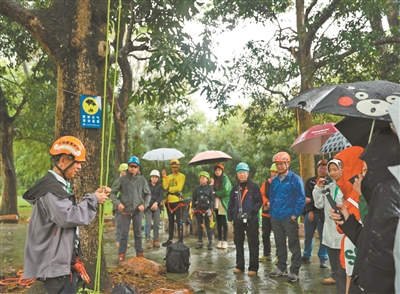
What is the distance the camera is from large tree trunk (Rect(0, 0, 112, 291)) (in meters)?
6.26

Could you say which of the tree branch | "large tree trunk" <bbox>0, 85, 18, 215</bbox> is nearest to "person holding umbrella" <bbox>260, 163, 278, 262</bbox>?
the tree branch

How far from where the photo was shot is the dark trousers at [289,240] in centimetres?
746

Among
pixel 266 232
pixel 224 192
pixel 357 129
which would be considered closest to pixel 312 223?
pixel 266 232

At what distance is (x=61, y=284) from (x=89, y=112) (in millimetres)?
3003

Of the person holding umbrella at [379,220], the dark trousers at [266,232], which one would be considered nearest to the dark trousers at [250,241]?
the dark trousers at [266,232]

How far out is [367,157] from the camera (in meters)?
2.82

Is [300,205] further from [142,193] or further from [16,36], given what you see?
[16,36]

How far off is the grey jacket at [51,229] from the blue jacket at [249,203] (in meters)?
4.69

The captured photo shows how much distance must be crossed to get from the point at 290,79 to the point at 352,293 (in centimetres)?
1105

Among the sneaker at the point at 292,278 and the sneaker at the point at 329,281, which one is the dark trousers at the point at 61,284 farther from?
the sneaker at the point at 329,281

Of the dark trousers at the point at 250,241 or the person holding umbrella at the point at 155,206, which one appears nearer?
the dark trousers at the point at 250,241

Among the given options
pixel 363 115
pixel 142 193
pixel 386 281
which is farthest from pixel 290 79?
pixel 386 281

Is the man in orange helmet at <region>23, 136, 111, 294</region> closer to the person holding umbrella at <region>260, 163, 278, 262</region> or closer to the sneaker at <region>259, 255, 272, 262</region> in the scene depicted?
the person holding umbrella at <region>260, 163, 278, 262</region>

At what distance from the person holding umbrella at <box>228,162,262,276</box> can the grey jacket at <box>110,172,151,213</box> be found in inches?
75.6
